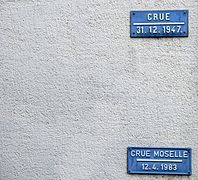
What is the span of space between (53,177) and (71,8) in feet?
4.42

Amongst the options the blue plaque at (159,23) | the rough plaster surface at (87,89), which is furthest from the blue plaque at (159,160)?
the blue plaque at (159,23)

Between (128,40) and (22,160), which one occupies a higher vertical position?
(128,40)

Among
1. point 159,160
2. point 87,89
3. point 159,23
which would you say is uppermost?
point 159,23

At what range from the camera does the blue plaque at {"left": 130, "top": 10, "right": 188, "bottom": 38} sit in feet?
10.4

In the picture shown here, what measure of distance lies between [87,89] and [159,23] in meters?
0.76

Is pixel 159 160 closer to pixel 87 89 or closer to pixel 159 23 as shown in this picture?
pixel 87 89

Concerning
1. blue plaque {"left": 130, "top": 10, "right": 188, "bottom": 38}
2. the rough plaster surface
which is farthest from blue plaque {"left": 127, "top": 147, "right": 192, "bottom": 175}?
blue plaque {"left": 130, "top": 10, "right": 188, "bottom": 38}

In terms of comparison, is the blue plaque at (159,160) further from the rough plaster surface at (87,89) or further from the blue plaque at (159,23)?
the blue plaque at (159,23)

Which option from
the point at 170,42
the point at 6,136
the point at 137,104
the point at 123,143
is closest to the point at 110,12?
the point at 170,42

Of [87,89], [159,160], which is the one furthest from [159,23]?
[159,160]

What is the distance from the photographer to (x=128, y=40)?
323cm

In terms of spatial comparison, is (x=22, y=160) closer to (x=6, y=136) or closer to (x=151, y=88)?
(x=6, y=136)

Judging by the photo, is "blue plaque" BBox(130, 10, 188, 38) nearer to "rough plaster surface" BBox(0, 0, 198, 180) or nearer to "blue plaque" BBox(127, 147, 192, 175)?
"rough plaster surface" BBox(0, 0, 198, 180)

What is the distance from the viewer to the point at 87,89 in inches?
129
